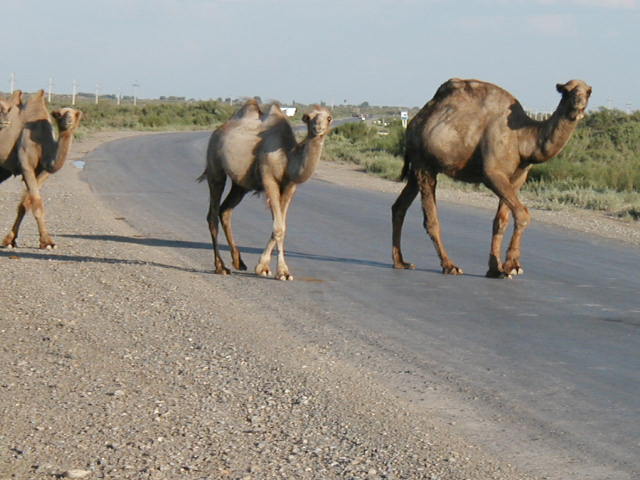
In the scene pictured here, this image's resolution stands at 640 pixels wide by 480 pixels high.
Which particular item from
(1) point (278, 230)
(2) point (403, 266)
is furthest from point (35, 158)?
(2) point (403, 266)

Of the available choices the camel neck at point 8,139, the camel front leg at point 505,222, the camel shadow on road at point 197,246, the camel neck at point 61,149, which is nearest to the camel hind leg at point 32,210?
the camel neck at point 61,149

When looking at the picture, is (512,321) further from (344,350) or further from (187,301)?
(187,301)

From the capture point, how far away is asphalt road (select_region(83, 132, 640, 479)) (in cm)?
734

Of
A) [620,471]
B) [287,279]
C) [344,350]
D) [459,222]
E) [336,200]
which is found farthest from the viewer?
[336,200]

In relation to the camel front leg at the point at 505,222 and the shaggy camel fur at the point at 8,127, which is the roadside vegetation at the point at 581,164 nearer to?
the camel front leg at the point at 505,222

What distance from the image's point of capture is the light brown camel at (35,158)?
15.1 m

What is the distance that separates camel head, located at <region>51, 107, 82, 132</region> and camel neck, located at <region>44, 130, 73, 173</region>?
20 cm

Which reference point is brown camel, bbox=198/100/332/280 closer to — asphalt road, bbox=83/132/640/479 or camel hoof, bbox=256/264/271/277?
camel hoof, bbox=256/264/271/277

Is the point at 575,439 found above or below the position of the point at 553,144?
below

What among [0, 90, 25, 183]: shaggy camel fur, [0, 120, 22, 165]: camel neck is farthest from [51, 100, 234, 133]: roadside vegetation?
[0, 120, 22, 165]: camel neck

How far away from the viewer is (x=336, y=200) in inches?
966

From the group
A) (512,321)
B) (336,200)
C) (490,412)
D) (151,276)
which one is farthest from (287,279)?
(336,200)

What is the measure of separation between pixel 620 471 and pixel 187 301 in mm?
6030

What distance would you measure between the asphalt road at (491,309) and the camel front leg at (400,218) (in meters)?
0.26
